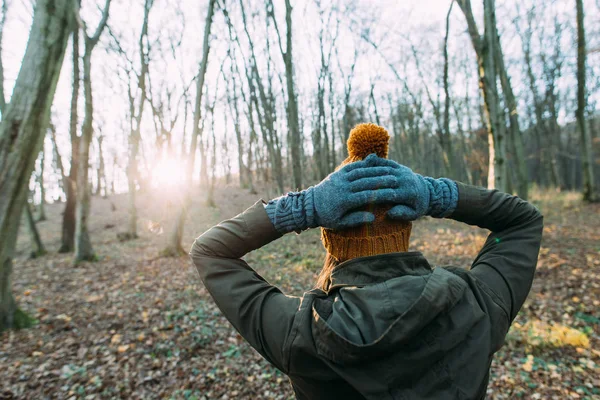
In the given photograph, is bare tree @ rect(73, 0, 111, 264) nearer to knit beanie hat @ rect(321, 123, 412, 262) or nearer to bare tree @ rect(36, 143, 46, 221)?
knit beanie hat @ rect(321, 123, 412, 262)

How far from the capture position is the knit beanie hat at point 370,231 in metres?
1.22

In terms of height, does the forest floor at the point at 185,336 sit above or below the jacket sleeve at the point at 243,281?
below

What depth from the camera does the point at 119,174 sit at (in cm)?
4681

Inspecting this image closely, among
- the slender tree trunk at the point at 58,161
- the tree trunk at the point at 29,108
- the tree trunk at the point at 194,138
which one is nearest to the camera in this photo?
the tree trunk at the point at 29,108

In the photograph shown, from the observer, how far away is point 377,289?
42.9 inches

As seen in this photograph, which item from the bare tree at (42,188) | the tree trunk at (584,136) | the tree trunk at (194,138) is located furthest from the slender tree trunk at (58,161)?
the tree trunk at (584,136)

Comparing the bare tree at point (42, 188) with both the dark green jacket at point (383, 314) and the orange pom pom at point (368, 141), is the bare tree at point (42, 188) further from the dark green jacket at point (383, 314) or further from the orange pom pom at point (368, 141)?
the orange pom pom at point (368, 141)

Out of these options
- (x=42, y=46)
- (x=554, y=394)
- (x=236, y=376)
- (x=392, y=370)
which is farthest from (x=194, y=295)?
(x=392, y=370)

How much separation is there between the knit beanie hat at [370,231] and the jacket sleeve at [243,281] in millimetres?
252

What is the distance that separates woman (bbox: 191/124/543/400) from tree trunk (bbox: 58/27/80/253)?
35.9 feet

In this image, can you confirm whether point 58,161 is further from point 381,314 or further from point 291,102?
Result: point 381,314

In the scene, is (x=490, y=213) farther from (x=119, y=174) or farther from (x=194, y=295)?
(x=119, y=174)

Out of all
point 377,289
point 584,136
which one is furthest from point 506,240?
point 584,136

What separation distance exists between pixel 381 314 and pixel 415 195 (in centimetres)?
43
